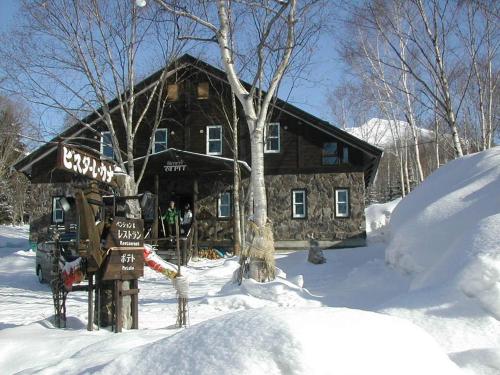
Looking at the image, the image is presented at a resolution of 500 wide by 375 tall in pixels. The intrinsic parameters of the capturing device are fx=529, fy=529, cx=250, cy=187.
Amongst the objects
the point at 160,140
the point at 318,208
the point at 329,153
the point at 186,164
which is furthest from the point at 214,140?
the point at 318,208

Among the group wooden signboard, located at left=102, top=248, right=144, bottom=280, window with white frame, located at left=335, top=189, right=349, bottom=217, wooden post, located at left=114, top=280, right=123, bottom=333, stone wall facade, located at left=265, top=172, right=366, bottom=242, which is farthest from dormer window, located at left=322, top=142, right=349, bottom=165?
wooden post, located at left=114, top=280, right=123, bottom=333

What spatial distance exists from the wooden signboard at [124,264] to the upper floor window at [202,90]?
16688 mm

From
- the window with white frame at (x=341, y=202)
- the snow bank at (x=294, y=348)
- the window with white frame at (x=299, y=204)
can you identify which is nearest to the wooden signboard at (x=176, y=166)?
the window with white frame at (x=299, y=204)

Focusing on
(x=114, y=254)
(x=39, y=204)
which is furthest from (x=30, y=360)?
(x=39, y=204)

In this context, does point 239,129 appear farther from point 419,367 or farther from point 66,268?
point 419,367

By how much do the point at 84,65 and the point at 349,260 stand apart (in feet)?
34.1

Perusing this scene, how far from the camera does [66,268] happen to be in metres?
7.77

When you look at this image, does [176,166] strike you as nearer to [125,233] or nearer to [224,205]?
[224,205]

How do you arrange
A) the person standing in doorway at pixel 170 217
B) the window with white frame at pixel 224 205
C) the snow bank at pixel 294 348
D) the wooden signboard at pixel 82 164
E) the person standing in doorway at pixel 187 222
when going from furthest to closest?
the window with white frame at pixel 224 205 → the person standing in doorway at pixel 187 222 → the person standing in doorway at pixel 170 217 → the wooden signboard at pixel 82 164 → the snow bank at pixel 294 348

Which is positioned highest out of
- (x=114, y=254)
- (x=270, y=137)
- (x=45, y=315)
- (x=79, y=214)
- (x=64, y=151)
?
(x=270, y=137)

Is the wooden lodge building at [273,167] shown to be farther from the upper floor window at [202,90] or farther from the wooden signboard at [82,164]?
the wooden signboard at [82,164]

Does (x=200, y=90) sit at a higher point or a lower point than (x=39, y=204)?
higher

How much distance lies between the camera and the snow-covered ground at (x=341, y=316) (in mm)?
3270

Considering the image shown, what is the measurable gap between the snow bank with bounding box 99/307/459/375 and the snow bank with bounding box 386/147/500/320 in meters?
3.17
